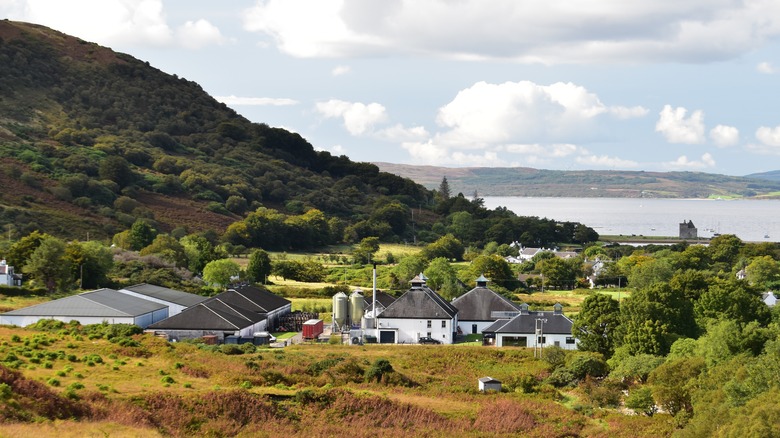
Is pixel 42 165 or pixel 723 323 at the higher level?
pixel 42 165

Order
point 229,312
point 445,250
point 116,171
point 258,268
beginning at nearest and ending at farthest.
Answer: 1. point 229,312
2. point 258,268
3. point 445,250
4. point 116,171

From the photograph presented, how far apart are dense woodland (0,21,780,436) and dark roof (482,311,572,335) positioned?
9.76 ft

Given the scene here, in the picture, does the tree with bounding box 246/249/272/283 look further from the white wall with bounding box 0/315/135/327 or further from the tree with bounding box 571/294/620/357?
the tree with bounding box 571/294/620/357

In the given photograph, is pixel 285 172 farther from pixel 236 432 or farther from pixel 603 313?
pixel 236 432

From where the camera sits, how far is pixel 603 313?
4753cm

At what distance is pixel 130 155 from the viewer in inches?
5418

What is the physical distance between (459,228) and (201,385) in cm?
9451

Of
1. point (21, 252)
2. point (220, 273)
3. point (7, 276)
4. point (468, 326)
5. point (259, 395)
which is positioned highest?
point (21, 252)

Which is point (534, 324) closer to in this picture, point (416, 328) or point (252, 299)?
point (416, 328)

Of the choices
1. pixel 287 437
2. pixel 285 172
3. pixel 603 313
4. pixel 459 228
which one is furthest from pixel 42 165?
pixel 287 437

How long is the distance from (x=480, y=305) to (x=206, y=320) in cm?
1621

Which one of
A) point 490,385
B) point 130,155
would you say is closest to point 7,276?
point 490,385

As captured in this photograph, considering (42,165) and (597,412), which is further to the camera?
(42,165)

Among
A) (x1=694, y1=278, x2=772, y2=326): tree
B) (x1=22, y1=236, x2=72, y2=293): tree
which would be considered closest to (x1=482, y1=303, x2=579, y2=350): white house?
(x1=694, y1=278, x2=772, y2=326): tree
